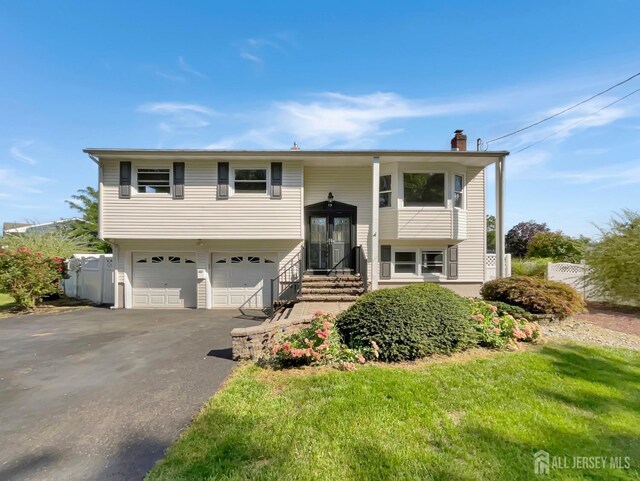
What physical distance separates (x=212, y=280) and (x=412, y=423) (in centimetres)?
916

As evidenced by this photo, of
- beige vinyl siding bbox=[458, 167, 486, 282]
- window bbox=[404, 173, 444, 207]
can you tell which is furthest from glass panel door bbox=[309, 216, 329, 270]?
beige vinyl siding bbox=[458, 167, 486, 282]

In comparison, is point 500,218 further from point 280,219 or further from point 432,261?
point 280,219

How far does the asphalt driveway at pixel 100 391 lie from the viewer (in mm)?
2773

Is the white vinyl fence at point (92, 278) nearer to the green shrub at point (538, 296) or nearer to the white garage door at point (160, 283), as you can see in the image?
the white garage door at point (160, 283)

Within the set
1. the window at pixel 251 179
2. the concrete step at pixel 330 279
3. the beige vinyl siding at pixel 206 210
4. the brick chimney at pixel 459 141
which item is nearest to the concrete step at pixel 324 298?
the concrete step at pixel 330 279

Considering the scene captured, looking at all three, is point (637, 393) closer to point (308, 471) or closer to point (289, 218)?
point (308, 471)

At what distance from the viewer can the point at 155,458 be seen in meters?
2.73

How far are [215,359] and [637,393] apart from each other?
6.13 m

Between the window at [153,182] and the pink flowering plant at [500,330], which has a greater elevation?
the window at [153,182]

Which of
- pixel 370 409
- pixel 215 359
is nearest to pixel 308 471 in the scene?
pixel 370 409

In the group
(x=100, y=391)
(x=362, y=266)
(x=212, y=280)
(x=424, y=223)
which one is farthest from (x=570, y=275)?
(x=100, y=391)

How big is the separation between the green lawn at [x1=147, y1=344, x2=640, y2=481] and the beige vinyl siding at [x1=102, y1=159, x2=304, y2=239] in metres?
6.10

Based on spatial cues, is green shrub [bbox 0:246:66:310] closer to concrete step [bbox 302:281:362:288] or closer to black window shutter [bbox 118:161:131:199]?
black window shutter [bbox 118:161:131:199]

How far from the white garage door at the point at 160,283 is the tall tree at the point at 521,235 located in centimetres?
3267
